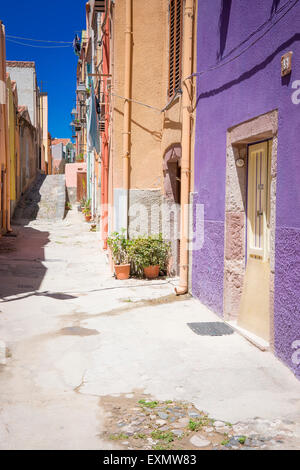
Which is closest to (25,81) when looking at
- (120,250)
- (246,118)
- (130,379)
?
(120,250)

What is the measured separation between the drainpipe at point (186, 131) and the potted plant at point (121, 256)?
184 cm

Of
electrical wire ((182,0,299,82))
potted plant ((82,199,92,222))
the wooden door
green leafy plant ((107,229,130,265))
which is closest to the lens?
electrical wire ((182,0,299,82))

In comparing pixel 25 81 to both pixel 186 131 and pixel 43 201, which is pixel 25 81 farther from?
pixel 186 131

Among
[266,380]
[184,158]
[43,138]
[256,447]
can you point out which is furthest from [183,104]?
[43,138]

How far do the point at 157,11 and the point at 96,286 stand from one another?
618 centimetres

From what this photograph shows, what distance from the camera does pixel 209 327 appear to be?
598cm

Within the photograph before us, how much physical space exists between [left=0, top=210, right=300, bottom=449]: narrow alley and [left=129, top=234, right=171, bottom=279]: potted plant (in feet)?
5.10

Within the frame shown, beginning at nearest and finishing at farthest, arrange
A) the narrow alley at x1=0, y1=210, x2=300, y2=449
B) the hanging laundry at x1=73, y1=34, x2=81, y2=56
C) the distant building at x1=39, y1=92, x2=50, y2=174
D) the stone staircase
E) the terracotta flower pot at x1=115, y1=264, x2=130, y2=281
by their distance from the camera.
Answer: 1. the narrow alley at x1=0, y1=210, x2=300, y2=449
2. the terracotta flower pot at x1=115, y1=264, x2=130, y2=281
3. the stone staircase
4. the hanging laundry at x1=73, y1=34, x2=81, y2=56
5. the distant building at x1=39, y1=92, x2=50, y2=174

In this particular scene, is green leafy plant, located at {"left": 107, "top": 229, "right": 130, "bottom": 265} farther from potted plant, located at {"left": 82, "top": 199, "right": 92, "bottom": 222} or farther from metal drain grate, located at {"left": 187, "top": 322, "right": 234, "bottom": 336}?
potted plant, located at {"left": 82, "top": 199, "right": 92, "bottom": 222}

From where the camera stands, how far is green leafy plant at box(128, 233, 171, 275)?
948 cm

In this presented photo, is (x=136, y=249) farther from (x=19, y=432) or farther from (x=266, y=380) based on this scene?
(x=19, y=432)

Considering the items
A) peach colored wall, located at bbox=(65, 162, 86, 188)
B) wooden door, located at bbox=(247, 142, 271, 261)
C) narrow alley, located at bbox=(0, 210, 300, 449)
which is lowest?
narrow alley, located at bbox=(0, 210, 300, 449)

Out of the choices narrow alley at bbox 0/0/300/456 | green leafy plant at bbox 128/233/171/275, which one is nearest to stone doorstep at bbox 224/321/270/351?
narrow alley at bbox 0/0/300/456

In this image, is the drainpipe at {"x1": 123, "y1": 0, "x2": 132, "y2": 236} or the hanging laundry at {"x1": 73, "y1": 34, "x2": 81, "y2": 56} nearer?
the drainpipe at {"x1": 123, "y1": 0, "x2": 132, "y2": 236}
